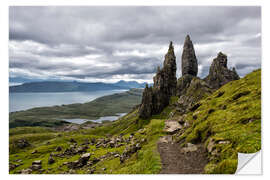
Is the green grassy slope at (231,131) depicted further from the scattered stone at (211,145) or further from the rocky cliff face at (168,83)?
the rocky cliff face at (168,83)

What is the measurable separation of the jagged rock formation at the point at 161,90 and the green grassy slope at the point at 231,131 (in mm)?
126901

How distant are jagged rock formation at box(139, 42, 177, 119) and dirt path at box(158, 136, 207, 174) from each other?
13064 cm

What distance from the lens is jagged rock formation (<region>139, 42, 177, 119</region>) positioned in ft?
486

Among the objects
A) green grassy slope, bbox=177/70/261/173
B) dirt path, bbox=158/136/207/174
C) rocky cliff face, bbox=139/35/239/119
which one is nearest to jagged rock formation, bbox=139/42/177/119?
rocky cliff face, bbox=139/35/239/119

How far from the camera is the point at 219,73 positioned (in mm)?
166375

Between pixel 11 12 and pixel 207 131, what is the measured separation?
1164 inches

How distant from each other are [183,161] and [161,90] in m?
143

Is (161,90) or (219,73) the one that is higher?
(219,73)

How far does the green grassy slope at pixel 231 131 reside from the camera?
12.0 metres
